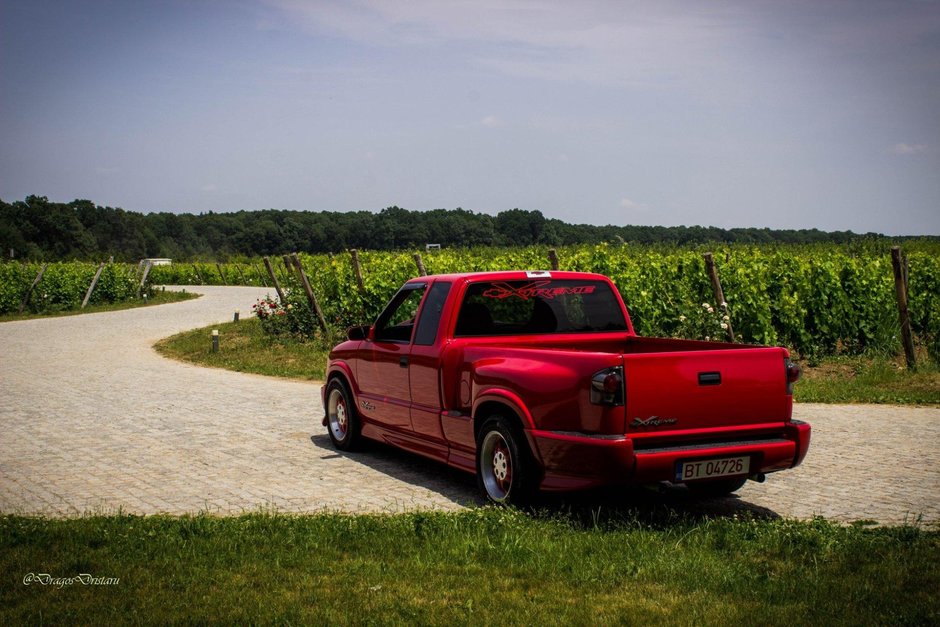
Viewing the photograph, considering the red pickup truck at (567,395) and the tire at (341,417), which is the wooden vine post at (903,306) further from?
the tire at (341,417)

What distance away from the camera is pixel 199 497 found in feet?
25.5

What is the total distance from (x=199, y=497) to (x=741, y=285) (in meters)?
12.2

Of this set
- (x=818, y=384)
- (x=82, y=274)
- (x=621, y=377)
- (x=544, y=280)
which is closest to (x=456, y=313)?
(x=544, y=280)

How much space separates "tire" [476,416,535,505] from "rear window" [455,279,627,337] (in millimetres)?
1193

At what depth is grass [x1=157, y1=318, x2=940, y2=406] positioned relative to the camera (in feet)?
43.5

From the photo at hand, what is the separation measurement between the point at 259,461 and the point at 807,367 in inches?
416

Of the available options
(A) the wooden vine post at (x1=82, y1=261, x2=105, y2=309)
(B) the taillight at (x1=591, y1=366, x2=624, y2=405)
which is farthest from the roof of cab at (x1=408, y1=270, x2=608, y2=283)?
(A) the wooden vine post at (x1=82, y1=261, x2=105, y2=309)

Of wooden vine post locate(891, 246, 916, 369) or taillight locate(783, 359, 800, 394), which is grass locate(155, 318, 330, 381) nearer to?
wooden vine post locate(891, 246, 916, 369)

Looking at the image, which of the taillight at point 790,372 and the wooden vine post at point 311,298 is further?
the wooden vine post at point 311,298

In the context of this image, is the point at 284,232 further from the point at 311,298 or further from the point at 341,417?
the point at 341,417

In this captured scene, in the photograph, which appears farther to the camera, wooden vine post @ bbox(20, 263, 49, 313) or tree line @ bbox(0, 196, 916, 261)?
tree line @ bbox(0, 196, 916, 261)

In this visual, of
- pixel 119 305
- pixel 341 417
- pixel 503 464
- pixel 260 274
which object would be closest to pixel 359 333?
pixel 341 417

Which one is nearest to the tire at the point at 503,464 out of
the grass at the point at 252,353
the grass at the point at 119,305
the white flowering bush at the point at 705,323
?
the grass at the point at 252,353

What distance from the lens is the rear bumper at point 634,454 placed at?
623 cm
